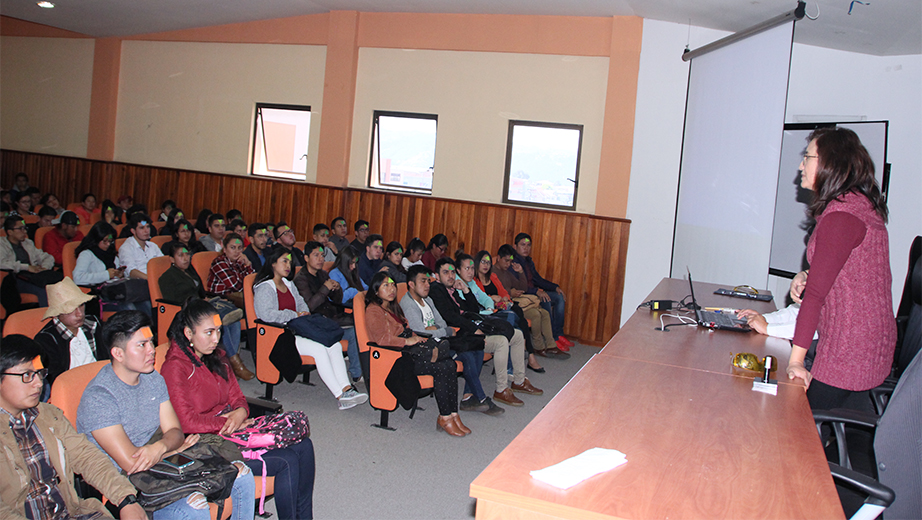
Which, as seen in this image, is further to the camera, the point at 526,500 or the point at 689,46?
the point at 689,46

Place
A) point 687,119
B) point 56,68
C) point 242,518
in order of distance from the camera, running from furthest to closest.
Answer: point 56,68 < point 687,119 < point 242,518

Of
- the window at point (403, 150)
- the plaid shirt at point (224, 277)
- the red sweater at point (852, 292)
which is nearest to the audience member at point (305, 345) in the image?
the plaid shirt at point (224, 277)

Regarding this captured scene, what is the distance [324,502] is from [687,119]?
5279 mm

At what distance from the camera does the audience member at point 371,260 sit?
6387 mm

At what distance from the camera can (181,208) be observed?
9.70 metres

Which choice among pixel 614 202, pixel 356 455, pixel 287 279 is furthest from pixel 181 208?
pixel 356 455

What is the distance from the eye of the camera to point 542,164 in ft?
25.4

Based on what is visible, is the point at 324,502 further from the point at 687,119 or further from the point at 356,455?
the point at 687,119

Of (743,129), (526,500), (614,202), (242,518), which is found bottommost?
(242,518)

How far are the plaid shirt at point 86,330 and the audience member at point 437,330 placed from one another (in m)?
2.05

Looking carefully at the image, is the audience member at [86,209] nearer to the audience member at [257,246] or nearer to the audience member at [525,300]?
the audience member at [257,246]

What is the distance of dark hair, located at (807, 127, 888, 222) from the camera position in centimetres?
227

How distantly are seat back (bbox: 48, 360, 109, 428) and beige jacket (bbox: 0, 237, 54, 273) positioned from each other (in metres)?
3.72

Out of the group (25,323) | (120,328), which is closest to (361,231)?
(25,323)
